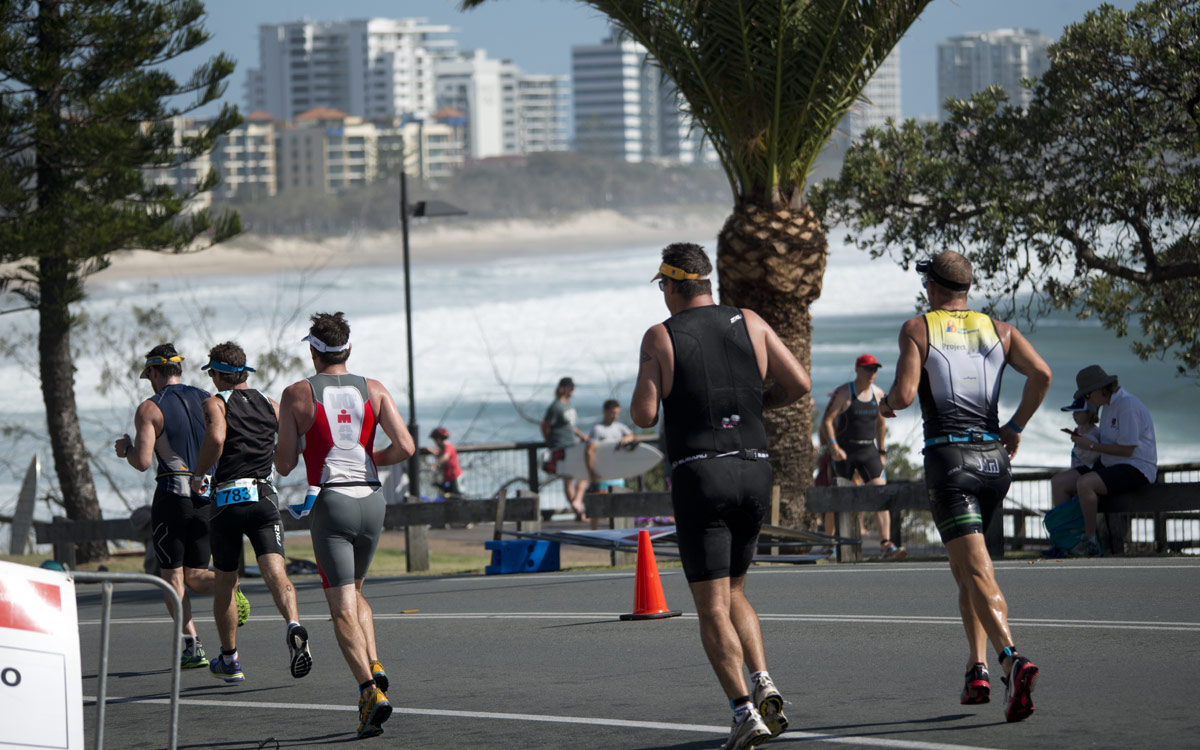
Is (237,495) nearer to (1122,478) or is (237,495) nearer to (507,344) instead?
(1122,478)

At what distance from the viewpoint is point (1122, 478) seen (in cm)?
1207

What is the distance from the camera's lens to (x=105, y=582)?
5363 millimetres

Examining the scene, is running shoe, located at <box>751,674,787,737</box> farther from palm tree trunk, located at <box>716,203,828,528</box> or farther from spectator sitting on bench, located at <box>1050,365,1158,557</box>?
palm tree trunk, located at <box>716,203,828,528</box>

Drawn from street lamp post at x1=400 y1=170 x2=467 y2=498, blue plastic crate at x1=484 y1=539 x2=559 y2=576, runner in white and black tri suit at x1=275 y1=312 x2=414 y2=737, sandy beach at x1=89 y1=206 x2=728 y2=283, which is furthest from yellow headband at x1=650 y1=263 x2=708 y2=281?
sandy beach at x1=89 y1=206 x2=728 y2=283

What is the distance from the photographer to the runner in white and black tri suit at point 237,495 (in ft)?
27.2

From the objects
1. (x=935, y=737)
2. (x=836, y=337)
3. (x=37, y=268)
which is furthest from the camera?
(x=836, y=337)

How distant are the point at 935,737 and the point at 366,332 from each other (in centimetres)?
8155

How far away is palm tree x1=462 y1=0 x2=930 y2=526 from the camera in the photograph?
14.8 metres

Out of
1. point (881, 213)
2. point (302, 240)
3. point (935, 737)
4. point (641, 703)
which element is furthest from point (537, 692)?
point (302, 240)

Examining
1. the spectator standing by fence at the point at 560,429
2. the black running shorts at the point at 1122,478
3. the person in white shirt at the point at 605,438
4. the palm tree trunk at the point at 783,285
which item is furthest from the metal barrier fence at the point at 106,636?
the spectator standing by fence at the point at 560,429

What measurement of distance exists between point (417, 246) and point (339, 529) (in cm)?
15303

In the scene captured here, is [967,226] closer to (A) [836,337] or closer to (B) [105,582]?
(B) [105,582]

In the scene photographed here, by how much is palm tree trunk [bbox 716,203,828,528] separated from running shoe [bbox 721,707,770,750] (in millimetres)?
9483

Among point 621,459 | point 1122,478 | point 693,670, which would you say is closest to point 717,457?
point 693,670
